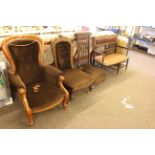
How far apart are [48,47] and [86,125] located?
54.9 inches

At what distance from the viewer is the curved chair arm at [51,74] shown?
7.07 ft

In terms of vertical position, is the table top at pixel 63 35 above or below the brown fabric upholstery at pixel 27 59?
above

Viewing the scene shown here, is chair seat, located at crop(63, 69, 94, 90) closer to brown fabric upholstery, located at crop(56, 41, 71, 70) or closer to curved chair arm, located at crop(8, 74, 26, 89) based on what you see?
brown fabric upholstery, located at crop(56, 41, 71, 70)

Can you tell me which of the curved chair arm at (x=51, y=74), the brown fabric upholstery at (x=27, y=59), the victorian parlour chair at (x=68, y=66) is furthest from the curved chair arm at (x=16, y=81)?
the victorian parlour chair at (x=68, y=66)

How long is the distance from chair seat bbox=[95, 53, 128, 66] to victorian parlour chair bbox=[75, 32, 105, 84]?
0.32 meters

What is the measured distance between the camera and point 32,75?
7.38 feet

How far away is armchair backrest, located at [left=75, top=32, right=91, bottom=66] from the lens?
2.84m

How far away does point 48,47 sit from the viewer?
8.50 feet

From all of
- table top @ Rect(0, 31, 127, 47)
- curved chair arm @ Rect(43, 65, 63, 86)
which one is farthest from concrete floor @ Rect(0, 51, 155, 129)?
table top @ Rect(0, 31, 127, 47)

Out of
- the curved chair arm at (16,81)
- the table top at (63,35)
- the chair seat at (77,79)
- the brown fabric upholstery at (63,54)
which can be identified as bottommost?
the chair seat at (77,79)

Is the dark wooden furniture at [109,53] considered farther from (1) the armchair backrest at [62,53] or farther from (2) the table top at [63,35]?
(1) the armchair backrest at [62,53]

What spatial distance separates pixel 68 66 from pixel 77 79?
421 millimetres
